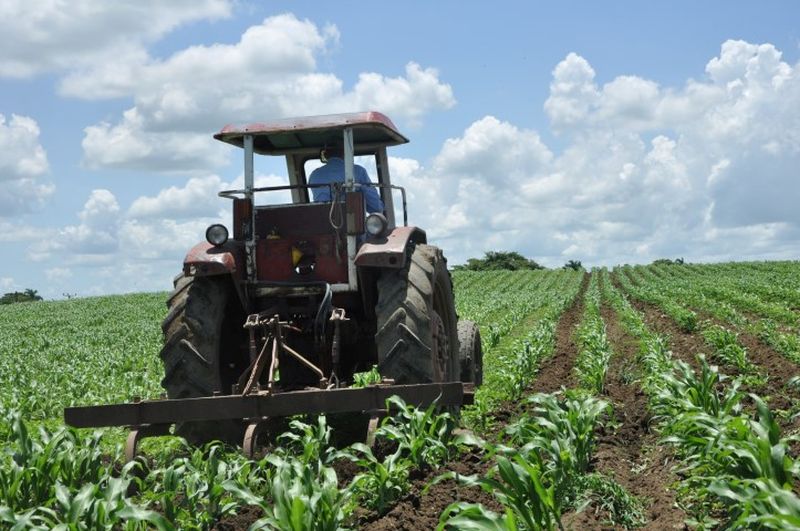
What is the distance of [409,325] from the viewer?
608 cm

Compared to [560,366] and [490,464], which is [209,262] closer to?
[490,464]

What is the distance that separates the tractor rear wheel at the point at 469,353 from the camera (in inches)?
350

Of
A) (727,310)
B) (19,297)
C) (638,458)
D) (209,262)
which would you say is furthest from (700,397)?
(19,297)

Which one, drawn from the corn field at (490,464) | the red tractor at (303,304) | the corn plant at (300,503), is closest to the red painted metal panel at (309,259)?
the red tractor at (303,304)

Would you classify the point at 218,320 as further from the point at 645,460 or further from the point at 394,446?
the point at 645,460

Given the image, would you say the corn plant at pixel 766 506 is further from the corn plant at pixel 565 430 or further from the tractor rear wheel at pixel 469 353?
the tractor rear wheel at pixel 469 353

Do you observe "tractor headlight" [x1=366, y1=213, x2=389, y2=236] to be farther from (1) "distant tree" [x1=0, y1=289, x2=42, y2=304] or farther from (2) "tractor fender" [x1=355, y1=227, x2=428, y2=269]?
(1) "distant tree" [x1=0, y1=289, x2=42, y2=304]

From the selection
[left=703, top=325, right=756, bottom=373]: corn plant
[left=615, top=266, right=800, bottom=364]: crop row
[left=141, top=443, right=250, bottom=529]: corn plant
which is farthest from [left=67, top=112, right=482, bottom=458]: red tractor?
[left=615, top=266, right=800, bottom=364]: crop row

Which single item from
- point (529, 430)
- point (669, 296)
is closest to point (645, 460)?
point (529, 430)

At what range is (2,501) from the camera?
4.92 m

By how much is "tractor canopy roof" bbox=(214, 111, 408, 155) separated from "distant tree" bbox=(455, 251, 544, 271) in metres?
54.4

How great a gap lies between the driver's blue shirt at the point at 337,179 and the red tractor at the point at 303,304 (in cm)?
31

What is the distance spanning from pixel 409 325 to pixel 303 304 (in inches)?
51.0

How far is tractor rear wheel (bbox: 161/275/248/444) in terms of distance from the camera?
251 inches
